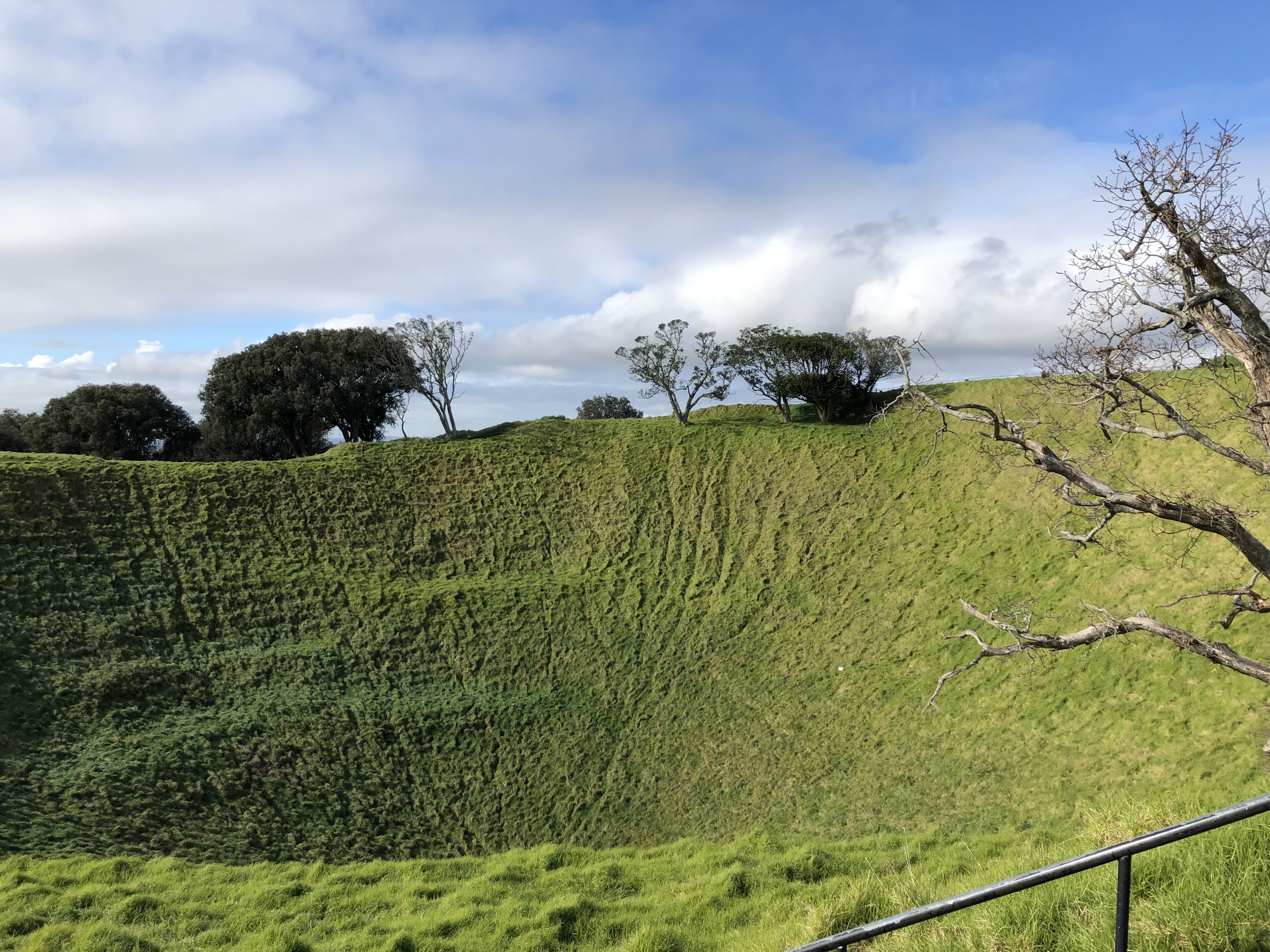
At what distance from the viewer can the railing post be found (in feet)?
14.9

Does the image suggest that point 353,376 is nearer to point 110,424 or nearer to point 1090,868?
point 110,424

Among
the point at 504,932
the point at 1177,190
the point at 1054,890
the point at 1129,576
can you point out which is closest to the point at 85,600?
the point at 504,932

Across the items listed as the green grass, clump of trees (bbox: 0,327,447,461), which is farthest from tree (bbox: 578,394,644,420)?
the green grass

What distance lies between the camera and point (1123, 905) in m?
4.71

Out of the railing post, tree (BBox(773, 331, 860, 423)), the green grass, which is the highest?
tree (BBox(773, 331, 860, 423))

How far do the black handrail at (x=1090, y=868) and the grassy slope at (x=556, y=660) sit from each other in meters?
11.6

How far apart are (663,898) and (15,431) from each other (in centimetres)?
7788

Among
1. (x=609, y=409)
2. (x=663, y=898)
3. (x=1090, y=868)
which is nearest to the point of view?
(x=1090, y=868)

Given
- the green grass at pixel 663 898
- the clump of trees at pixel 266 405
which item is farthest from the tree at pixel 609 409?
the green grass at pixel 663 898

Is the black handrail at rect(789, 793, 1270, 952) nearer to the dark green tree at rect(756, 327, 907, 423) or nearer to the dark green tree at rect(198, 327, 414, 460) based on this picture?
the dark green tree at rect(756, 327, 907, 423)

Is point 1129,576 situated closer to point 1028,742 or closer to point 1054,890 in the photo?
point 1028,742

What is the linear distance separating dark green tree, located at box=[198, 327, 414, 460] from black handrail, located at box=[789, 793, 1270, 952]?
51.1 meters

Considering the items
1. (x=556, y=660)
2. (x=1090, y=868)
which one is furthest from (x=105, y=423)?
(x=1090, y=868)

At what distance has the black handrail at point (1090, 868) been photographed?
13.4 feet
